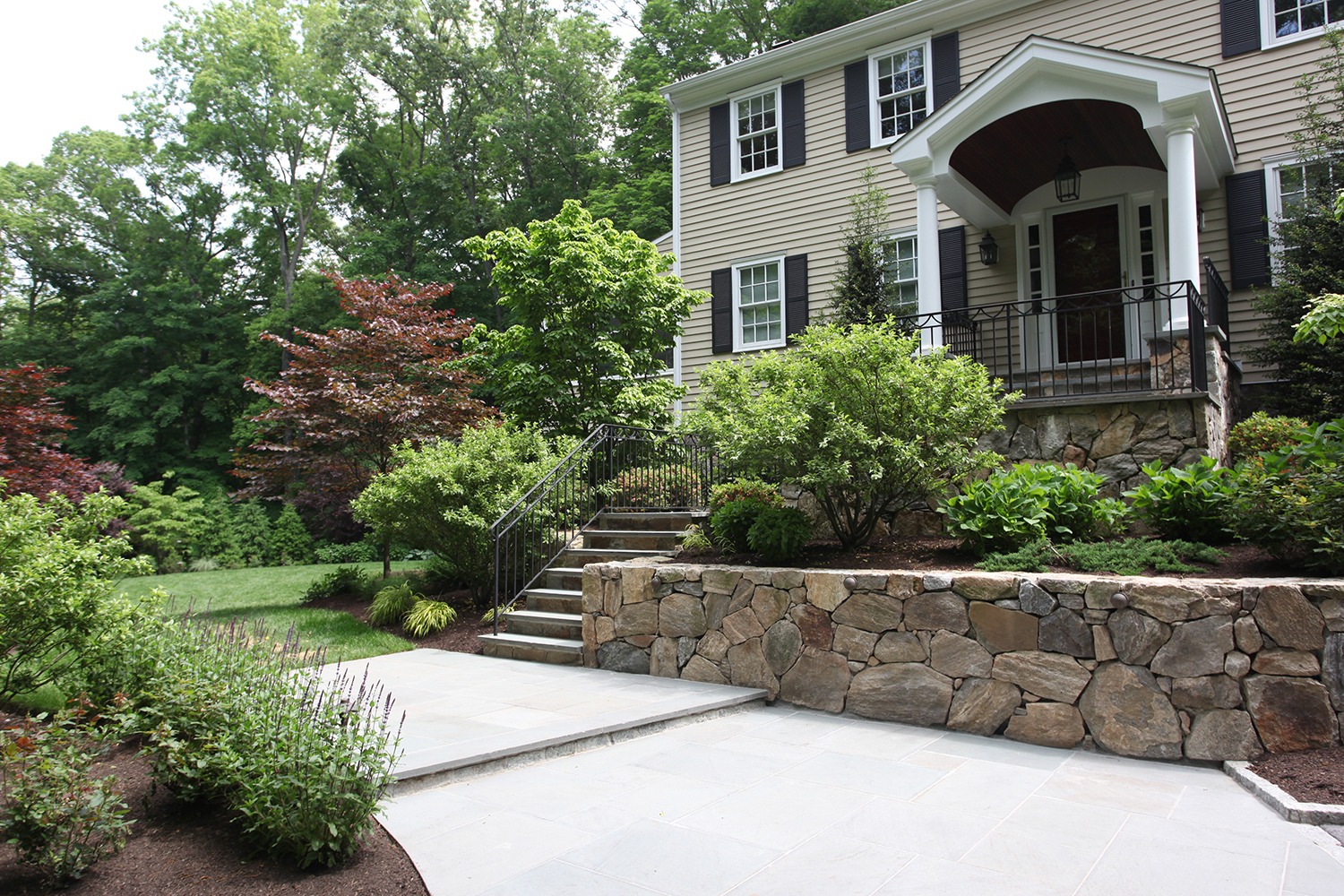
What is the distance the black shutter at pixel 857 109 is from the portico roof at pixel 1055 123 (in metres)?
2.41

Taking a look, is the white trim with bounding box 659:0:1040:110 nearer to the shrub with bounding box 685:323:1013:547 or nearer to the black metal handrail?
the black metal handrail

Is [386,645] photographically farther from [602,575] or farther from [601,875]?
[601,875]

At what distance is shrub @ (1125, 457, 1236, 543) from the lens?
5539 mm

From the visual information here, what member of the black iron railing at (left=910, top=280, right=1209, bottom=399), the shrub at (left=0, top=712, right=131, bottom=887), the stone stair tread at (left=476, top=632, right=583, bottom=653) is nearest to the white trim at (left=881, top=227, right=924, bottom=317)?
the black iron railing at (left=910, top=280, right=1209, bottom=399)

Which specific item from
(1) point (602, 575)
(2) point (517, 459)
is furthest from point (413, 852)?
(2) point (517, 459)

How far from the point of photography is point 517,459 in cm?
874

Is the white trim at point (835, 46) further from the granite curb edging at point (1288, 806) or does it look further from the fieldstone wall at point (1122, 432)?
the granite curb edging at point (1288, 806)

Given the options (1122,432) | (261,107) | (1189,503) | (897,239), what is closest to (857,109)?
(897,239)

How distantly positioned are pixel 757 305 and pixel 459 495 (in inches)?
241

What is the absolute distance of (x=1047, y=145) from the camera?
30.0ft

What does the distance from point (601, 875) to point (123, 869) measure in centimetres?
163

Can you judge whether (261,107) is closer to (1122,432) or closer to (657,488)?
(657,488)

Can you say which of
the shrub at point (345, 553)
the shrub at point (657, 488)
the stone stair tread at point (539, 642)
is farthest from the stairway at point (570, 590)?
the shrub at point (345, 553)

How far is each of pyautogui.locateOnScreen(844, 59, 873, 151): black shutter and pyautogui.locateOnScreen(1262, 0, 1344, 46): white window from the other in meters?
4.67
